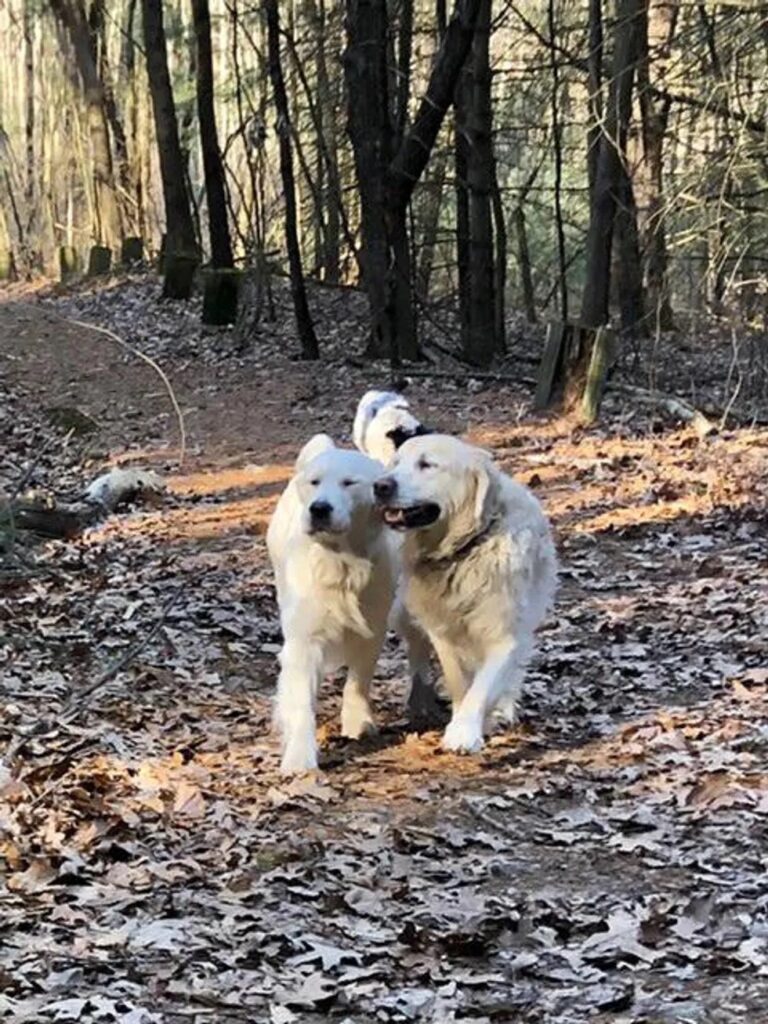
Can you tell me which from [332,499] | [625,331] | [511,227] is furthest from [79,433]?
[511,227]

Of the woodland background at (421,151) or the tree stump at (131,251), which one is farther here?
the tree stump at (131,251)

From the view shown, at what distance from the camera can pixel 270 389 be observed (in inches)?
654

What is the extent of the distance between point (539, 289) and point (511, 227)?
13.3 ft

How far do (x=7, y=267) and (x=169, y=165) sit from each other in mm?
11102

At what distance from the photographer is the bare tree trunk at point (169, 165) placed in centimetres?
2245

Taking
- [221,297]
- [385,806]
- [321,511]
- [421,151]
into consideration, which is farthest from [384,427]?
[221,297]

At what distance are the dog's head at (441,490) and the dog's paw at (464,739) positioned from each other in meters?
0.74

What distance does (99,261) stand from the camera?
2723cm

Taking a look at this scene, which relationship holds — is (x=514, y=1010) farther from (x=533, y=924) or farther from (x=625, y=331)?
(x=625, y=331)

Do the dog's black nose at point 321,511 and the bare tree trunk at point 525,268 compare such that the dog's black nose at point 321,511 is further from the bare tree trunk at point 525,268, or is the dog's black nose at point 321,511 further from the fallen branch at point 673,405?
the bare tree trunk at point 525,268

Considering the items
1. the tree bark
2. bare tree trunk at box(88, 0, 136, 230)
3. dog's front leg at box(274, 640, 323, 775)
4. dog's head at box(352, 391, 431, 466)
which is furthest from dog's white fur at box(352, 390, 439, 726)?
bare tree trunk at box(88, 0, 136, 230)

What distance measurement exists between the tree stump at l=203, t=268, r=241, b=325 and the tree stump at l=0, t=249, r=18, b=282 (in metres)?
13.2

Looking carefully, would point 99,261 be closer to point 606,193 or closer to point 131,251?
point 131,251

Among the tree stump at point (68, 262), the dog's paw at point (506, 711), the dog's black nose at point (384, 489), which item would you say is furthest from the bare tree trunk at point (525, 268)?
the dog's black nose at point (384, 489)
